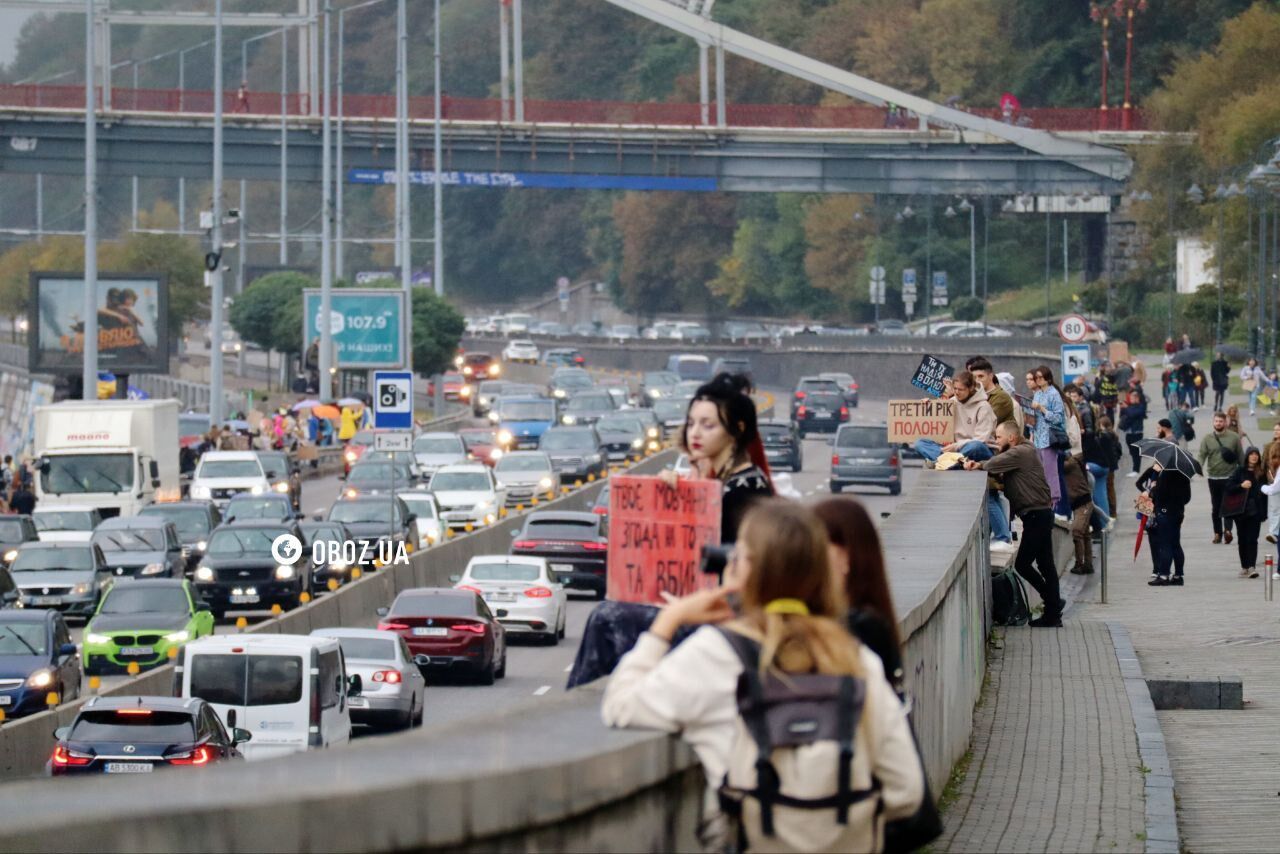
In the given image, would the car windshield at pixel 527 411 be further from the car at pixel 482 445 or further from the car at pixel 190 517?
the car at pixel 190 517

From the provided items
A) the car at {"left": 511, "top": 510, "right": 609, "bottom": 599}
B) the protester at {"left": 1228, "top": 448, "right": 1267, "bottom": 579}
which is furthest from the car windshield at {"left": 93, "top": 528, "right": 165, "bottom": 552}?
the protester at {"left": 1228, "top": 448, "right": 1267, "bottom": 579}

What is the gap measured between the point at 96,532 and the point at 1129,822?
30164 mm

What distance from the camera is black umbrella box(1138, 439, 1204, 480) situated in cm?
Answer: 2481

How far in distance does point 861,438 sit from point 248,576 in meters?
21.3

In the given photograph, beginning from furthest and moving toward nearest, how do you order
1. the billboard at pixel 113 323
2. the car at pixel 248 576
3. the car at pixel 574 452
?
the billboard at pixel 113 323
the car at pixel 574 452
the car at pixel 248 576

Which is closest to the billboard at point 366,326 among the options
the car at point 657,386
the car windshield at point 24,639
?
the car at point 657,386

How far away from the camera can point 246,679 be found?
23.0 metres

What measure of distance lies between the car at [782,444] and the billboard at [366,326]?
491 inches

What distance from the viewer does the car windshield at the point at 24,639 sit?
26.5m

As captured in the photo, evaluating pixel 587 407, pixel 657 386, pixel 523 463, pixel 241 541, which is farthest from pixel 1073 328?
pixel 657 386

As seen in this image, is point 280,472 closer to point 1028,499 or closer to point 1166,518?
point 1166,518

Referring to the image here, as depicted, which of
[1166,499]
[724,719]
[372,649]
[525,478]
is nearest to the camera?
[724,719]

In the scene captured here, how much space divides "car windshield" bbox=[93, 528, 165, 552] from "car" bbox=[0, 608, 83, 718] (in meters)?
10.8

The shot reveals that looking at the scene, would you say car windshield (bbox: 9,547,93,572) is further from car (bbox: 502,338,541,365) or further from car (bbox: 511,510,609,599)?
car (bbox: 502,338,541,365)
